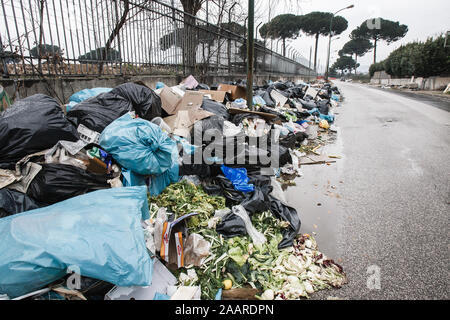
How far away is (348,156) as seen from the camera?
4379 millimetres

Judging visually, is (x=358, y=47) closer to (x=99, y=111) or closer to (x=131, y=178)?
A: (x=99, y=111)

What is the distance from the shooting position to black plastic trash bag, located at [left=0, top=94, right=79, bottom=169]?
191 centimetres

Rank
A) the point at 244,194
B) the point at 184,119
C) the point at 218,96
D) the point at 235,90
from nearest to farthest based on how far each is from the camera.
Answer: the point at 244,194
the point at 184,119
the point at 218,96
the point at 235,90

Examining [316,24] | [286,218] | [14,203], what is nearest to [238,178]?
[286,218]

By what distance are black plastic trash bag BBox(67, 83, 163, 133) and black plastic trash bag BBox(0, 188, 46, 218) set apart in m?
0.88

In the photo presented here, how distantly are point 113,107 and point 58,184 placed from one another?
1.19 meters

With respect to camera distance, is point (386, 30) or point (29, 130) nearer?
point (29, 130)

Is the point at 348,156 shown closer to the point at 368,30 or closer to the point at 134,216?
the point at 134,216

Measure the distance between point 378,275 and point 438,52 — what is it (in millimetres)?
26978

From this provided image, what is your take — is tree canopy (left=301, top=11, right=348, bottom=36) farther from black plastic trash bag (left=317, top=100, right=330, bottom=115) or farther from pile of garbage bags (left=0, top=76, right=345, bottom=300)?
pile of garbage bags (left=0, top=76, right=345, bottom=300)

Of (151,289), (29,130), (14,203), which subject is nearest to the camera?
(151,289)

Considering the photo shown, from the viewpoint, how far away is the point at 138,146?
219cm

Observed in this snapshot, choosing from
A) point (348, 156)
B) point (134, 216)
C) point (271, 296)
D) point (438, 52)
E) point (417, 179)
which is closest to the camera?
point (134, 216)
